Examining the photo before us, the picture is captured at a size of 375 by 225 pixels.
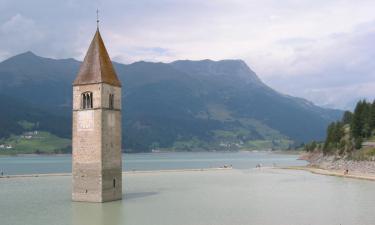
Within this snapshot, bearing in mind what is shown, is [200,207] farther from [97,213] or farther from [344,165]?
[344,165]

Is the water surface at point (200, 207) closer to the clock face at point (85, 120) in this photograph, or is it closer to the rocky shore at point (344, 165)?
the clock face at point (85, 120)

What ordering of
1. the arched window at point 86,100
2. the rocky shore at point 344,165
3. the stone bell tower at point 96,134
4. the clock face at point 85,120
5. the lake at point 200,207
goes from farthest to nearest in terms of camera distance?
the rocky shore at point 344,165, the arched window at point 86,100, the clock face at point 85,120, the stone bell tower at point 96,134, the lake at point 200,207

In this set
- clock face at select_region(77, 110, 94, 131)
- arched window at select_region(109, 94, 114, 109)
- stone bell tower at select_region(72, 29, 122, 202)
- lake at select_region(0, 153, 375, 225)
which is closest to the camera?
lake at select_region(0, 153, 375, 225)

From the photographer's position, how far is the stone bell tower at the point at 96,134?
182ft

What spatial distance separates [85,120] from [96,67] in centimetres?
605

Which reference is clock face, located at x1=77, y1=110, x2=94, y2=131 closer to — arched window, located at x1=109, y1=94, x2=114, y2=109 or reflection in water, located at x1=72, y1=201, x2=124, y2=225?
arched window, located at x1=109, y1=94, x2=114, y2=109

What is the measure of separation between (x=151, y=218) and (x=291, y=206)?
17.0 meters

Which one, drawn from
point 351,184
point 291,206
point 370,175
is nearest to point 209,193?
point 291,206

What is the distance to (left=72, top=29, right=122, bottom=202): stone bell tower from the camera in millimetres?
55562

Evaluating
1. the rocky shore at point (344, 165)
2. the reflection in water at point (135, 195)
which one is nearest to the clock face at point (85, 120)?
the reflection in water at point (135, 195)

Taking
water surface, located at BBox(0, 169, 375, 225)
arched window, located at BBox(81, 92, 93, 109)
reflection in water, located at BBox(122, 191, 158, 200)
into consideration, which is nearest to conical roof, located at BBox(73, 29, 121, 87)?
arched window, located at BBox(81, 92, 93, 109)

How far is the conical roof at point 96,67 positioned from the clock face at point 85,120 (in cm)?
344

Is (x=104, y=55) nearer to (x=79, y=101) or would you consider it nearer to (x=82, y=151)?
(x=79, y=101)

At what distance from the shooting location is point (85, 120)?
56656 millimetres
